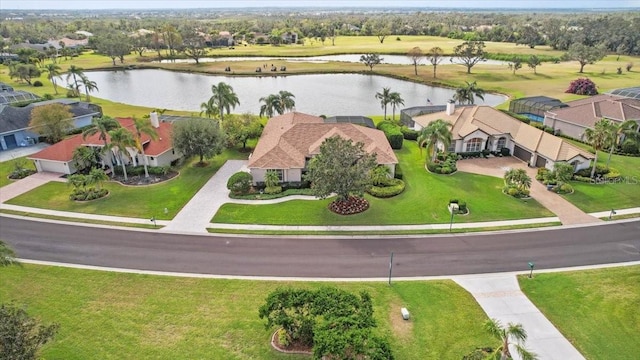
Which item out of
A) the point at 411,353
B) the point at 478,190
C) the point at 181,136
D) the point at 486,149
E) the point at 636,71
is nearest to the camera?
the point at 411,353

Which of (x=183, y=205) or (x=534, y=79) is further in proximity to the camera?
(x=534, y=79)

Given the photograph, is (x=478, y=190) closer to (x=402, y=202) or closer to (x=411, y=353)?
(x=402, y=202)

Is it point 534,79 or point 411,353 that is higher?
point 534,79

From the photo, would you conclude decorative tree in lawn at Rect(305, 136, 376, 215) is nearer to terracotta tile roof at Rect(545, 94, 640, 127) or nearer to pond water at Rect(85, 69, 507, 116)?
pond water at Rect(85, 69, 507, 116)

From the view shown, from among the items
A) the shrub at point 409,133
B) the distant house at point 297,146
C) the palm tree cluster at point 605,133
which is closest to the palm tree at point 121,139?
the distant house at point 297,146

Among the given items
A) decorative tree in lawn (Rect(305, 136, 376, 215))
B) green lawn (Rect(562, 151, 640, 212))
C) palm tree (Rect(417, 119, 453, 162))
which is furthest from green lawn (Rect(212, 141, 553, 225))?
palm tree (Rect(417, 119, 453, 162))

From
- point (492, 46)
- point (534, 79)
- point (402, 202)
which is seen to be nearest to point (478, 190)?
point (402, 202)

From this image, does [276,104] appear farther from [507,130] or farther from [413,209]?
[507,130]

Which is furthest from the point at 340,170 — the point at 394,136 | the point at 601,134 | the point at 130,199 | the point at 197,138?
the point at 601,134

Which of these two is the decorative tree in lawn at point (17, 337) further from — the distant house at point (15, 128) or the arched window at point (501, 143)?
the arched window at point (501, 143)
